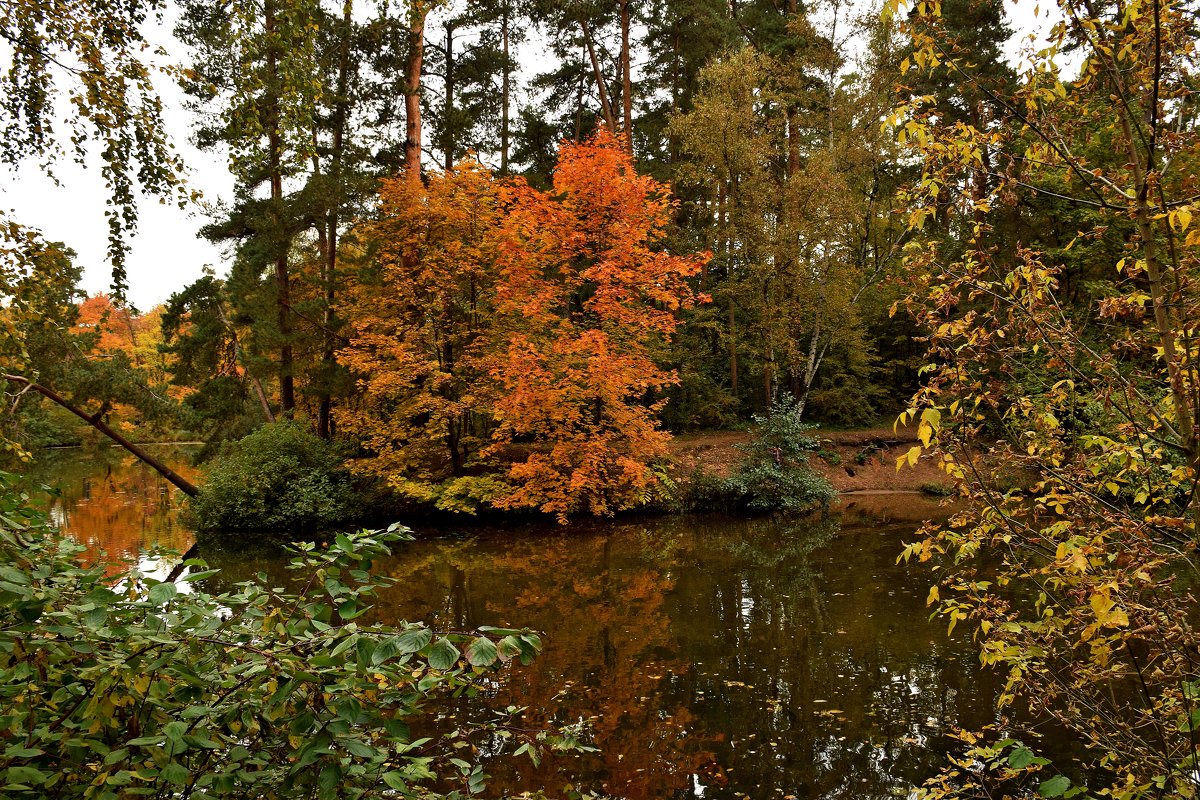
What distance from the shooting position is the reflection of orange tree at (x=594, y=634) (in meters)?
4.88

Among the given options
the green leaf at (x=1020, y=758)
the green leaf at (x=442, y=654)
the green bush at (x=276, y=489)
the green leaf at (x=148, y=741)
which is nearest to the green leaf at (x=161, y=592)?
the green leaf at (x=148, y=741)

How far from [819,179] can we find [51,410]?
3383cm

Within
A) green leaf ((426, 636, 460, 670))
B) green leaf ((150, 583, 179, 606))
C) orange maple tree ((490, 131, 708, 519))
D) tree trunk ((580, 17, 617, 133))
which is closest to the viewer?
green leaf ((426, 636, 460, 670))

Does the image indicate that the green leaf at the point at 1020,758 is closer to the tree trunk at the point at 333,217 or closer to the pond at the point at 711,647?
the pond at the point at 711,647

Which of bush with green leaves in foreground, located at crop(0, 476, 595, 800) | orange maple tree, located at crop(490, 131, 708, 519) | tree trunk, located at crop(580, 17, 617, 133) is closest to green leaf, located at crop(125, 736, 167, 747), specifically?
bush with green leaves in foreground, located at crop(0, 476, 595, 800)

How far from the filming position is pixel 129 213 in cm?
409

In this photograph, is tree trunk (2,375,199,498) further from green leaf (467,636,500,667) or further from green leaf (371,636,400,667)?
green leaf (467,636,500,667)

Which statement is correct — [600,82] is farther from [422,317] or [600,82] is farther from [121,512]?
[121,512]

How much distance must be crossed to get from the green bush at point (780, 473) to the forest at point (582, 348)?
0.09 m

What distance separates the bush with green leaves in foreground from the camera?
1.57m

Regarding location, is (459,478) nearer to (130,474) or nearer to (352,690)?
(352,690)

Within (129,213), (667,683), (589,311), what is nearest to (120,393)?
(589,311)

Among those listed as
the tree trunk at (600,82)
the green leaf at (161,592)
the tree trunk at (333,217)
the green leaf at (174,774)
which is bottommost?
the green leaf at (174,774)

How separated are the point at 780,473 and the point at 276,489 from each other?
11.3 meters
